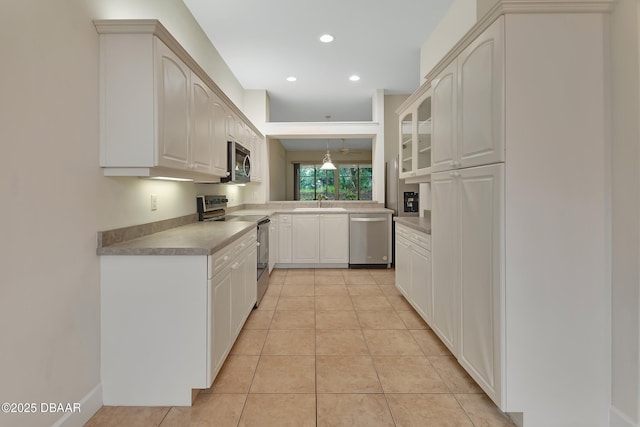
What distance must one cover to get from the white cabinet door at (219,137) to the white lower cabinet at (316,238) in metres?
2.25

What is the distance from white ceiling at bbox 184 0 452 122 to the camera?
3.24 metres

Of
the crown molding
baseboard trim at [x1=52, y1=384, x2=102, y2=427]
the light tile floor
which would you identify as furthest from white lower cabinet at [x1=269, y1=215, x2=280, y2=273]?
the crown molding

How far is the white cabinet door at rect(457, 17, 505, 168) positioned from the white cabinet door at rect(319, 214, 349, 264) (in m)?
3.34

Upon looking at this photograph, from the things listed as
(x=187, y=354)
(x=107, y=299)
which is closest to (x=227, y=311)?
(x=187, y=354)

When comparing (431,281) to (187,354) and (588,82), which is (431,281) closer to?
→ (588,82)

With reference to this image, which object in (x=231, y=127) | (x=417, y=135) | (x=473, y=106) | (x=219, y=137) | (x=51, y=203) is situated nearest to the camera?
(x=51, y=203)

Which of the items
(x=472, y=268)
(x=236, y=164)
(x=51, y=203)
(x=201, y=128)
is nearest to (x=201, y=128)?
(x=201, y=128)

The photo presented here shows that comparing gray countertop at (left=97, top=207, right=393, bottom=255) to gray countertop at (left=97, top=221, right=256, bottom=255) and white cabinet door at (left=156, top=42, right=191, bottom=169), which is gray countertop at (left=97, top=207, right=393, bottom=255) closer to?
gray countertop at (left=97, top=221, right=256, bottom=255)

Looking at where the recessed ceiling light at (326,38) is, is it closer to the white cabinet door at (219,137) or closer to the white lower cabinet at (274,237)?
the white cabinet door at (219,137)

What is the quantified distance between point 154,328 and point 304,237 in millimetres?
3606

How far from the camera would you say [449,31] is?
130 inches

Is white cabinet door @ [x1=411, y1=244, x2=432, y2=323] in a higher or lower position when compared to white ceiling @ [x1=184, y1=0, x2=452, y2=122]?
lower

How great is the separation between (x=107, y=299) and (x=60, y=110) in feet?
3.24

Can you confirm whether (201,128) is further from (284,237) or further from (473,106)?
(284,237)
